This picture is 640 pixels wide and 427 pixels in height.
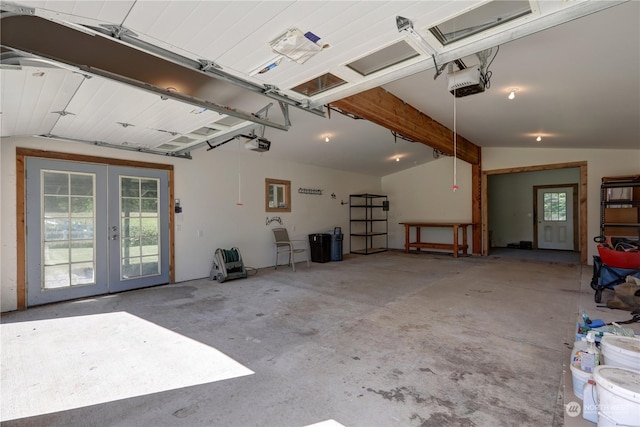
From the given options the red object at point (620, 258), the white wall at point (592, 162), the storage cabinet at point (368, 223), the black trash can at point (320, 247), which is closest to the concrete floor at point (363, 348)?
the red object at point (620, 258)

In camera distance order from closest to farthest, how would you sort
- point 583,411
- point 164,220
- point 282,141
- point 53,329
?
point 583,411, point 53,329, point 164,220, point 282,141

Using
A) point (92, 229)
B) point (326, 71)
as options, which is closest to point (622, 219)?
point (326, 71)

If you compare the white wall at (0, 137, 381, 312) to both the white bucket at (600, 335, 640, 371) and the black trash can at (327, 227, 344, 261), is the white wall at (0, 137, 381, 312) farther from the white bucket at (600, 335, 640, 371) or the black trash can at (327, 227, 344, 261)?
the white bucket at (600, 335, 640, 371)

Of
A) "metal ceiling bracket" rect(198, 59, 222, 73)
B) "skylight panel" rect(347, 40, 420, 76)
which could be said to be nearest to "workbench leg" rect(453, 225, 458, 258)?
"skylight panel" rect(347, 40, 420, 76)

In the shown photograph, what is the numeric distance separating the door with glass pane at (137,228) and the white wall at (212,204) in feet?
0.81

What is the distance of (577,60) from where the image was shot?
9.44 ft

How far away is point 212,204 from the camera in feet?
19.8

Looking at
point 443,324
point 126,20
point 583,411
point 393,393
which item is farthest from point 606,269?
point 126,20

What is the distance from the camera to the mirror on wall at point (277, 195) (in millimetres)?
7027

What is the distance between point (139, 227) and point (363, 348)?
4.31 meters

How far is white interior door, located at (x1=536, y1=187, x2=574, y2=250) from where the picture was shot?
9.53 metres

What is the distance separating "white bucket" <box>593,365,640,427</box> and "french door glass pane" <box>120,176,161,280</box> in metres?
5.74

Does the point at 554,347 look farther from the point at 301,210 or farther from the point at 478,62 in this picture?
the point at 301,210

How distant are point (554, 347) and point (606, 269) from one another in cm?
227
